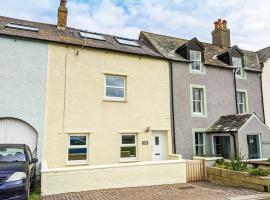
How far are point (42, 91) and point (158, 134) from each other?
7.37 meters

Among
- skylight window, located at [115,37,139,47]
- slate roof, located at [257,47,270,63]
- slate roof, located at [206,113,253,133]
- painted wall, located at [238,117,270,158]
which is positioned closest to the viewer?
painted wall, located at [238,117,270,158]

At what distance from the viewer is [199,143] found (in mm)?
17000

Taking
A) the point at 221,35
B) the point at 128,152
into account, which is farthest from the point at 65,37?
the point at 221,35

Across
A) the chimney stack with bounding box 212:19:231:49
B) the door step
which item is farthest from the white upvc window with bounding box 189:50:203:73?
the door step

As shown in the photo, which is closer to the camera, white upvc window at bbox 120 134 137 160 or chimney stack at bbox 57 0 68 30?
white upvc window at bbox 120 134 137 160

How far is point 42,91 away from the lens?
1302cm

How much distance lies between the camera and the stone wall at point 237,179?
10414 millimetres

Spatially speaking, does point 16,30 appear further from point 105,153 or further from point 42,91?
point 105,153

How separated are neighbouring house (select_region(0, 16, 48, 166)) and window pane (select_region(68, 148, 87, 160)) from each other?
154cm

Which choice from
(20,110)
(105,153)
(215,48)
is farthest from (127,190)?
(215,48)

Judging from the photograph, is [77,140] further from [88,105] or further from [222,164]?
[222,164]

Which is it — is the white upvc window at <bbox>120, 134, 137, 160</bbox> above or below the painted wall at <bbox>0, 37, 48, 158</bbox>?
below

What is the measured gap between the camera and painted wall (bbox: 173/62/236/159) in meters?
16.2

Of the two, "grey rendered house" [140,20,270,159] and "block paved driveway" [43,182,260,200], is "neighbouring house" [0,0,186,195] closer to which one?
"block paved driveway" [43,182,260,200]
